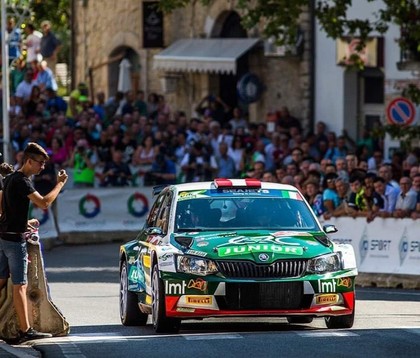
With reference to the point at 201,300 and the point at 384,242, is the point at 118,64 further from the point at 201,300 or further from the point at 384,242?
the point at 201,300

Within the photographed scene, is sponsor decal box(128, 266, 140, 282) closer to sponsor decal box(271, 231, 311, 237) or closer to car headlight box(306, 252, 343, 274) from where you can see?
sponsor decal box(271, 231, 311, 237)

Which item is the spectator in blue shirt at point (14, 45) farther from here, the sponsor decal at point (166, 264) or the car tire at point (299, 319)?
the sponsor decal at point (166, 264)

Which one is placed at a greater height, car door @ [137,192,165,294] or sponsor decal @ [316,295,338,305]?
car door @ [137,192,165,294]

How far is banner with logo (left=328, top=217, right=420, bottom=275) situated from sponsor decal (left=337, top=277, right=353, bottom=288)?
8.23 meters

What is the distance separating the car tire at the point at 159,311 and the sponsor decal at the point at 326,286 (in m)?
1.39

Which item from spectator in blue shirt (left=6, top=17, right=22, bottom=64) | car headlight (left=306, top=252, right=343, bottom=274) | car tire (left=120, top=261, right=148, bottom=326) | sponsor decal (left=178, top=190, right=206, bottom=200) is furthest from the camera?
spectator in blue shirt (left=6, top=17, right=22, bottom=64)

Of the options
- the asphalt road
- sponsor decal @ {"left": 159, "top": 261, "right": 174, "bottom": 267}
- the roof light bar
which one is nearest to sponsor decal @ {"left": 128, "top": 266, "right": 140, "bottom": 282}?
the asphalt road

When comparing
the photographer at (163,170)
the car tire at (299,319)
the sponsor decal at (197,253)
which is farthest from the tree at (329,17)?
the sponsor decal at (197,253)

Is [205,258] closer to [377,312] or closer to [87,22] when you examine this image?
[377,312]

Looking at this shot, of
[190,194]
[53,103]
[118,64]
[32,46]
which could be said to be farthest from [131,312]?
[118,64]

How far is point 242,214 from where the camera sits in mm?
16859

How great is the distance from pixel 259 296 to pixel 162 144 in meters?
19.3

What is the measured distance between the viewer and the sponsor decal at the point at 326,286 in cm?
1575

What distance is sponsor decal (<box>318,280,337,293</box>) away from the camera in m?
15.8
